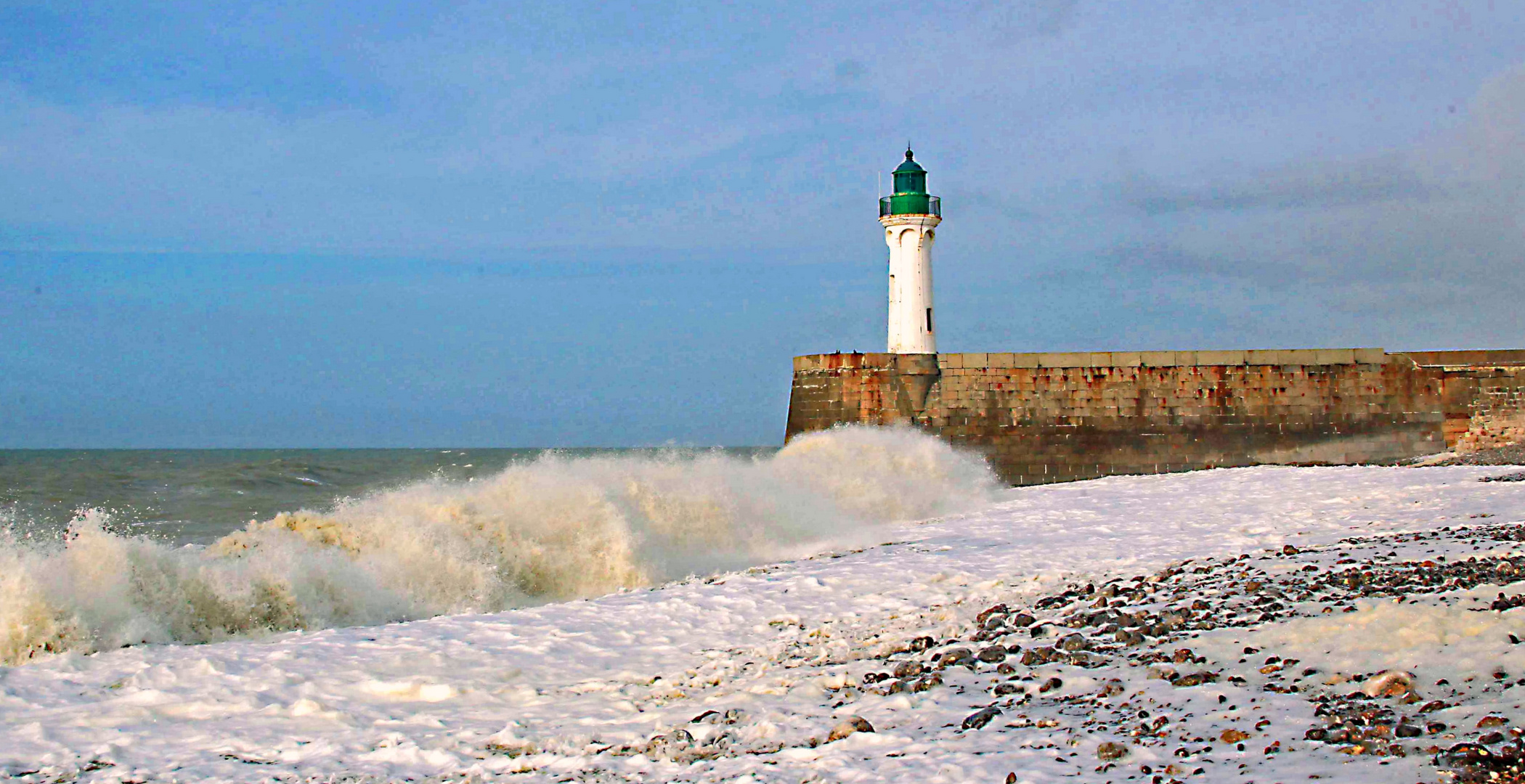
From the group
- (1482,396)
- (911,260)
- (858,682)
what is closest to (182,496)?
(911,260)

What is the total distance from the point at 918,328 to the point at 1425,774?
50.5 ft

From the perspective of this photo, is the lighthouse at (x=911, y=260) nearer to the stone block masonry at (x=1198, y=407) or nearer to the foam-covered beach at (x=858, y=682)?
the stone block masonry at (x=1198, y=407)

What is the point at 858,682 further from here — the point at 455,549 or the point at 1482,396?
the point at 1482,396

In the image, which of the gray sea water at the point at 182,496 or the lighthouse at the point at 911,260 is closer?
the gray sea water at the point at 182,496

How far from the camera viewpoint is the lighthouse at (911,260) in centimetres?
1798

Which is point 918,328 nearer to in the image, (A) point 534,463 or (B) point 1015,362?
(B) point 1015,362

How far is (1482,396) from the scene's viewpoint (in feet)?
51.8

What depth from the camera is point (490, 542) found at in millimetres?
8547

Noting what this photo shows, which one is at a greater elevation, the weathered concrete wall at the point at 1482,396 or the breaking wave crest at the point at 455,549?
the weathered concrete wall at the point at 1482,396

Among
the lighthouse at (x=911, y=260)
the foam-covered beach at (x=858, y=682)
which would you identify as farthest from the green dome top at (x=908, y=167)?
the foam-covered beach at (x=858, y=682)

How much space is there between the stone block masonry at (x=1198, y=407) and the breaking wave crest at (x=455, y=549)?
1.97 meters

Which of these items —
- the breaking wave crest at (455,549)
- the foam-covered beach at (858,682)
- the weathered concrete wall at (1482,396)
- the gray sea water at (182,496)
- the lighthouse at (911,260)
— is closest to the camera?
the foam-covered beach at (858,682)

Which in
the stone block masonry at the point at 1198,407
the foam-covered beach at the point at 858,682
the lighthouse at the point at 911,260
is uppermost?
the lighthouse at the point at 911,260

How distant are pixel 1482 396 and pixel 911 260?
8339 millimetres
